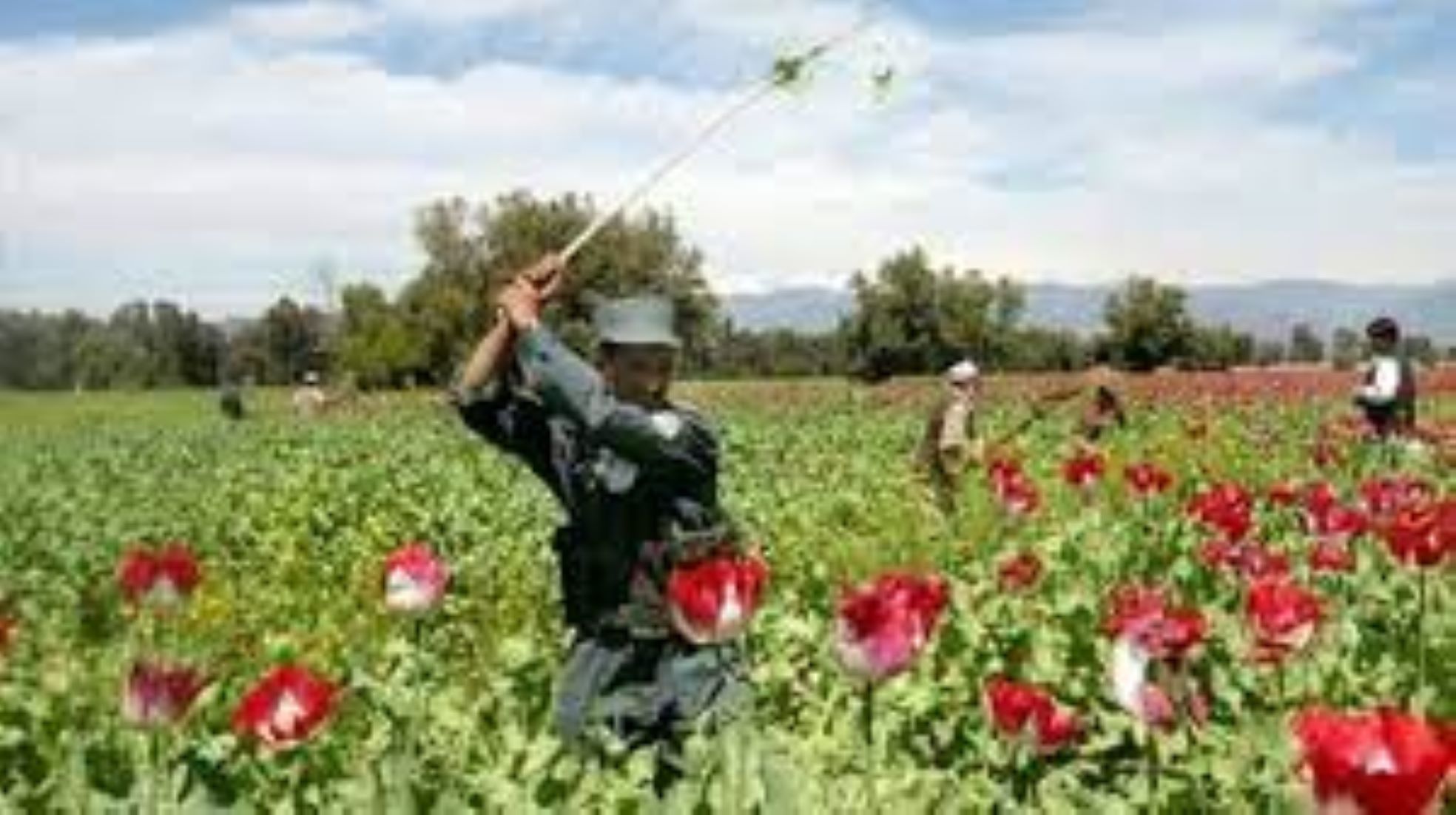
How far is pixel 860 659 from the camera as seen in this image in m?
4.79

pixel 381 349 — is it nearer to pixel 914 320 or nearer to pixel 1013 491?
pixel 914 320

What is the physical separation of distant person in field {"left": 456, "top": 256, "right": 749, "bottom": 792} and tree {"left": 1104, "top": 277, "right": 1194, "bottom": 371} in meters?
88.2

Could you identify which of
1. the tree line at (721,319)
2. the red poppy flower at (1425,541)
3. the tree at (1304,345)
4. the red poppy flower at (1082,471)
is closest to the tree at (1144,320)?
the tree line at (721,319)

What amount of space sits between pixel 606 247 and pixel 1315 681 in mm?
86346

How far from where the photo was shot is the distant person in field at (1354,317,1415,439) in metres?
17.6

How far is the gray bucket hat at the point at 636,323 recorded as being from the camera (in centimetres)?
642

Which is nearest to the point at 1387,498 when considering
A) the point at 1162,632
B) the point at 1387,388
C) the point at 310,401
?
the point at 1162,632

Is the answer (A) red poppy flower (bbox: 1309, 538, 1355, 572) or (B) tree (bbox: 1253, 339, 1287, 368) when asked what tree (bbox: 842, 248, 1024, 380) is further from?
(A) red poppy flower (bbox: 1309, 538, 1355, 572)

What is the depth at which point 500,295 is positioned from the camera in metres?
6.30

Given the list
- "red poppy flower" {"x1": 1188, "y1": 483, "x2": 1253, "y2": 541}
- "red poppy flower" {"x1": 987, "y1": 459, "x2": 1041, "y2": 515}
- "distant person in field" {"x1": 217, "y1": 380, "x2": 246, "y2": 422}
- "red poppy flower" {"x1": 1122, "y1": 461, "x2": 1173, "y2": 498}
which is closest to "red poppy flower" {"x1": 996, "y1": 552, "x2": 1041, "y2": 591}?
"red poppy flower" {"x1": 1188, "y1": 483, "x2": 1253, "y2": 541}

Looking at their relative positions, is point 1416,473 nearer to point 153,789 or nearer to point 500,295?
point 500,295

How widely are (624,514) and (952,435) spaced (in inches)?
439

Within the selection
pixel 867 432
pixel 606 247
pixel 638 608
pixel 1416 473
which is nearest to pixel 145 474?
pixel 867 432

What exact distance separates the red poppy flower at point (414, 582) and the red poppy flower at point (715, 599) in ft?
2.78
